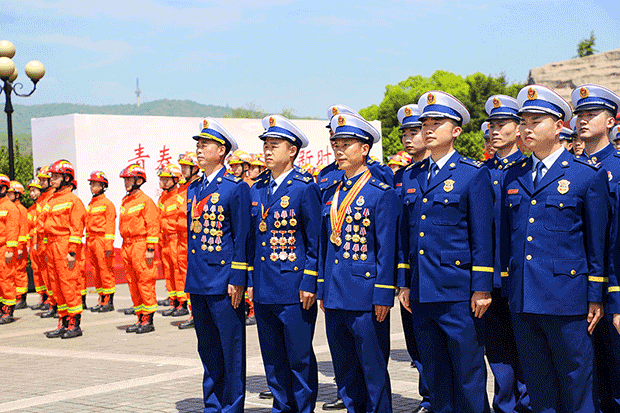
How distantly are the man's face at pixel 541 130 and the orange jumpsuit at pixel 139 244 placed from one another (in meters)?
7.51

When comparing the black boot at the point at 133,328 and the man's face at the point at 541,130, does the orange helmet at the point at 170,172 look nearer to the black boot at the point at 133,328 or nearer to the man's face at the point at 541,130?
the black boot at the point at 133,328

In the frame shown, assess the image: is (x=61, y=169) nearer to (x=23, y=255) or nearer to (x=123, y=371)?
(x=23, y=255)

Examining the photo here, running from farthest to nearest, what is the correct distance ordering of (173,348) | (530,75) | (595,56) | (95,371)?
(530,75), (595,56), (173,348), (95,371)

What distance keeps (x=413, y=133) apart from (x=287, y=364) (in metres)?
2.63

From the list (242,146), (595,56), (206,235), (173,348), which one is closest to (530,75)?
(595,56)

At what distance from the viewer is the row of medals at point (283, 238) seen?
5.87 metres

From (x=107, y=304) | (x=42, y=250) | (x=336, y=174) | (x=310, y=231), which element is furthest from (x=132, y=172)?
(x=310, y=231)

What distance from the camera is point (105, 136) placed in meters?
17.8

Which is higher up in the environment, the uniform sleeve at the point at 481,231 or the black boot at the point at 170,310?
the uniform sleeve at the point at 481,231

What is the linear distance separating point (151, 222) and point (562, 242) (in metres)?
8.18

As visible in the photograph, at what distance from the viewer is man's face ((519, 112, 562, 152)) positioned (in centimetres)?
474

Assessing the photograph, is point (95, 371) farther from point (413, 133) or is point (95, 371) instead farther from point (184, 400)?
point (413, 133)

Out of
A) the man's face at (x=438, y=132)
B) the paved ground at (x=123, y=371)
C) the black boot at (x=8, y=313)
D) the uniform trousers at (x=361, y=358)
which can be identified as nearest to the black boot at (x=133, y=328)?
the paved ground at (x=123, y=371)

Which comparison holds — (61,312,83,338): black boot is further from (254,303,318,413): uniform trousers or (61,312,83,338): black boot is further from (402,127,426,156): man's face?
(402,127,426,156): man's face
